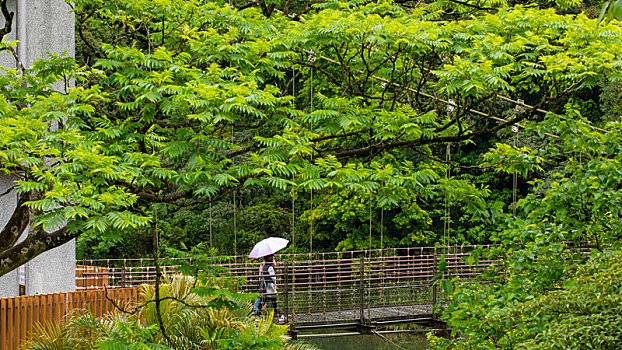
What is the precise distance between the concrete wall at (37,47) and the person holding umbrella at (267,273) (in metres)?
2.22

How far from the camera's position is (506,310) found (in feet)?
10.5

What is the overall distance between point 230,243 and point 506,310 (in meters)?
13.0

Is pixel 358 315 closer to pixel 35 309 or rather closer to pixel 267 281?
pixel 267 281

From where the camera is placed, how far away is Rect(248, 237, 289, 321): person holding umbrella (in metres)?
7.59

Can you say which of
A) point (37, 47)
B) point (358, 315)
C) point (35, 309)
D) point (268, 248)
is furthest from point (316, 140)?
point (358, 315)

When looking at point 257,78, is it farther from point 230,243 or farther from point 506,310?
point 230,243

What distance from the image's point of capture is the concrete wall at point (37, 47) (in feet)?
21.1

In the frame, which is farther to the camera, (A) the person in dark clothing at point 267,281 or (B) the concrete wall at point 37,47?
(A) the person in dark clothing at point 267,281

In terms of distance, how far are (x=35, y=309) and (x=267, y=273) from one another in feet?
9.63

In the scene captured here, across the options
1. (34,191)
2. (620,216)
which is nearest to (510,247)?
(620,216)

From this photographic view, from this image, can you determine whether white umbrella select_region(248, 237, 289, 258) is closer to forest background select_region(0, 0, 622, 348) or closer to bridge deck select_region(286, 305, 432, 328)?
bridge deck select_region(286, 305, 432, 328)

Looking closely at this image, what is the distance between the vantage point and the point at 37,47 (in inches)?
256

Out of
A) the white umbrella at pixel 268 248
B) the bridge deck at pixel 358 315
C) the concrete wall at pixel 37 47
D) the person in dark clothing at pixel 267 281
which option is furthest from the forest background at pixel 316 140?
the bridge deck at pixel 358 315

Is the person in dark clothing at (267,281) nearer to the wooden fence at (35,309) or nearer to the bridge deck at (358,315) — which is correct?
the bridge deck at (358,315)
